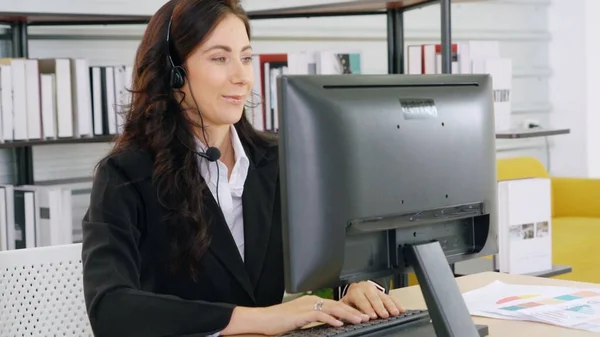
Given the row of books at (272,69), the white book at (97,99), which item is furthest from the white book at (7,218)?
the row of books at (272,69)

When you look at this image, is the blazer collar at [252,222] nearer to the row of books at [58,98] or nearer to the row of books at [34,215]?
the row of books at [58,98]

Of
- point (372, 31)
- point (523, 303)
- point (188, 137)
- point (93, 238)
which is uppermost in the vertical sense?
point (372, 31)

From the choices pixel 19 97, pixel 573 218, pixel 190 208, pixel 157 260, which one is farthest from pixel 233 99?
pixel 573 218

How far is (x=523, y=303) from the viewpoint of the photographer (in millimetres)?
1872

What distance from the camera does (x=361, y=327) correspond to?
61.9 inches

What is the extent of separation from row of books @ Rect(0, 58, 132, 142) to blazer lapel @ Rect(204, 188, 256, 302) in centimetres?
148

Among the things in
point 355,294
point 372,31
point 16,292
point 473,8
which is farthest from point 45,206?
point 473,8

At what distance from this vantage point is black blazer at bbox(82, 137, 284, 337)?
1.62m

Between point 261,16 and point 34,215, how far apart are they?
1183 millimetres

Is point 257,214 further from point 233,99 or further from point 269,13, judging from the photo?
point 269,13

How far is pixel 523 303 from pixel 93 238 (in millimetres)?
873

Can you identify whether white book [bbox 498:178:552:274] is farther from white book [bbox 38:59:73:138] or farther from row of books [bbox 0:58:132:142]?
white book [bbox 38:59:73:138]

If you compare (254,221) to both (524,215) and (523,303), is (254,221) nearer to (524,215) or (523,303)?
(523,303)

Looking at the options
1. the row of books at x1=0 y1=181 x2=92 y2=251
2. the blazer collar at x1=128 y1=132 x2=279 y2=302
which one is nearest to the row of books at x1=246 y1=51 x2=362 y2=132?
the row of books at x1=0 y1=181 x2=92 y2=251
